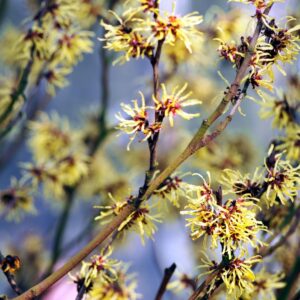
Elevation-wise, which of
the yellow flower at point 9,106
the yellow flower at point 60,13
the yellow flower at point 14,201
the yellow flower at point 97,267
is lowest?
the yellow flower at point 97,267

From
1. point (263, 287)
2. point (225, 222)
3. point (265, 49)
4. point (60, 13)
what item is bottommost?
point (263, 287)

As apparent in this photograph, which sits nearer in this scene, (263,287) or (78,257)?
(78,257)

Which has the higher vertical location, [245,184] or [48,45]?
[48,45]

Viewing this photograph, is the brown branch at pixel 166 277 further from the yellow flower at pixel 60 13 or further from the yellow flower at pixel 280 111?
the yellow flower at pixel 60 13

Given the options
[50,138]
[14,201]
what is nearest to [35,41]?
[14,201]

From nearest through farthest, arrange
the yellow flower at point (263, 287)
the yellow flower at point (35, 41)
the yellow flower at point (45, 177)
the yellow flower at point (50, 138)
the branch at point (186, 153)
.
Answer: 1. the branch at point (186, 153)
2. the yellow flower at point (263, 287)
3. the yellow flower at point (35, 41)
4. the yellow flower at point (45, 177)
5. the yellow flower at point (50, 138)

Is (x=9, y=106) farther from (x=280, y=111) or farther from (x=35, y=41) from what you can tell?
(x=280, y=111)

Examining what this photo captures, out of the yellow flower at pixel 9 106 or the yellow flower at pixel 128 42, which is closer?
the yellow flower at pixel 128 42

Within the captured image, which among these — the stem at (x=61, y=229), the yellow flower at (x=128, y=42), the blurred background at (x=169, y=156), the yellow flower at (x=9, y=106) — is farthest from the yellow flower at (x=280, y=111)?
the stem at (x=61, y=229)

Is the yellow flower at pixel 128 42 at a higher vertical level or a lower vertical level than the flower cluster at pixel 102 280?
higher
